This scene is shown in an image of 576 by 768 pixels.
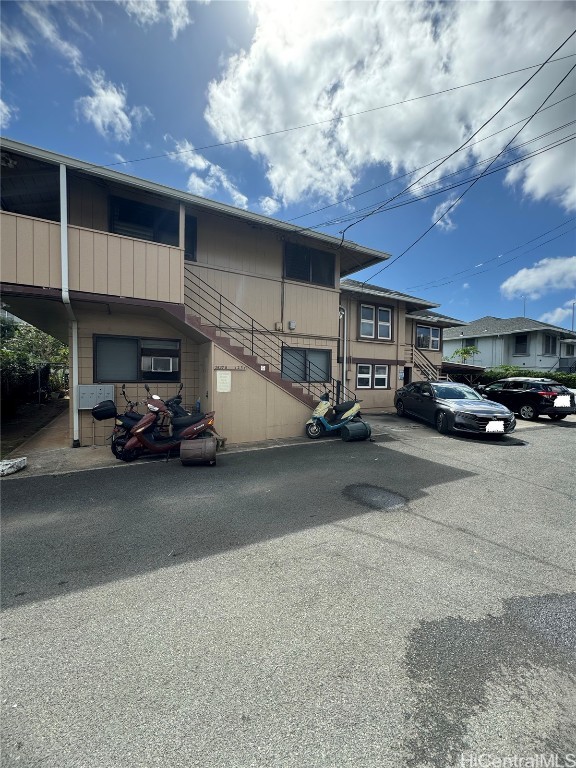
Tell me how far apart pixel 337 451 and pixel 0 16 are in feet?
33.0

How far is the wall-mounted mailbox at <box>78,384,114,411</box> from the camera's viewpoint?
7.85 meters

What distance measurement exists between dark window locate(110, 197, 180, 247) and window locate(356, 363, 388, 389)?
8.71m

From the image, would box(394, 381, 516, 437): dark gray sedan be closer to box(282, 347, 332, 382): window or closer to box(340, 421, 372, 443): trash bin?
box(340, 421, 372, 443): trash bin

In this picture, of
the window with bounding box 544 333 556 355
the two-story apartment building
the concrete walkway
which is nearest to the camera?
the concrete walkway

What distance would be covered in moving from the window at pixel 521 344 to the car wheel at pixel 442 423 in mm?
22226

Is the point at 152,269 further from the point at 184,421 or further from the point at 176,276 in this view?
the point at 184,421

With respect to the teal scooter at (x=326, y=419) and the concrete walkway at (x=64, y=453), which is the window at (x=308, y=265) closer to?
the teal scooter at (x=326, y=419)

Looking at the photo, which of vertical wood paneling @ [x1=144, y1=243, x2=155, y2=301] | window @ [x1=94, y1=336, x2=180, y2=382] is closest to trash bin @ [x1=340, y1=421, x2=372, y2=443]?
window @ [x1=94, y1=336, x2=180, y2=382]

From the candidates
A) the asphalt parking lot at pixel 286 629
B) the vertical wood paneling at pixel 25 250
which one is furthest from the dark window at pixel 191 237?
the asphalt parking lot at pixel 286 629

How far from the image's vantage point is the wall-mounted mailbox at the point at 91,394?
25.8 feet

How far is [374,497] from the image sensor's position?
486 cm

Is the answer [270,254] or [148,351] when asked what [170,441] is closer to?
[148,351]

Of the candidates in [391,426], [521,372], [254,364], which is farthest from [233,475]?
[521,372]

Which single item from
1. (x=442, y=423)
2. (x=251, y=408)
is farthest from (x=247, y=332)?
(x=442, y=423)
